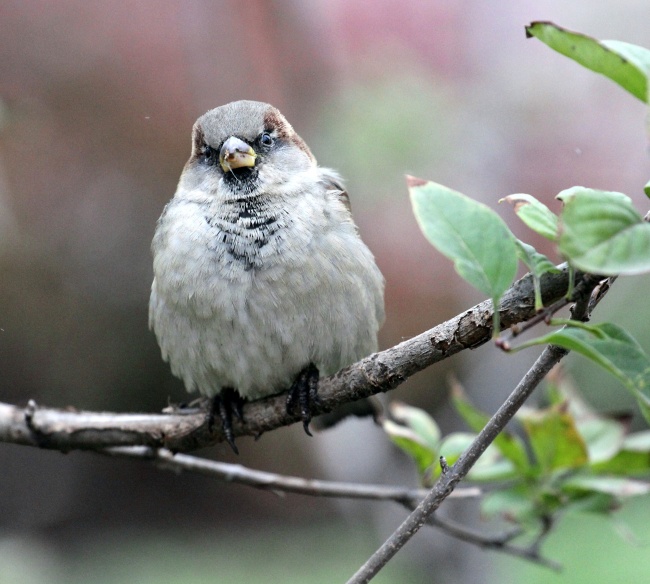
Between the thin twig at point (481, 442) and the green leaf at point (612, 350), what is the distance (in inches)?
4.2

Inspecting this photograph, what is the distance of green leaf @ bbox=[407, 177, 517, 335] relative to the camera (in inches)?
36.3

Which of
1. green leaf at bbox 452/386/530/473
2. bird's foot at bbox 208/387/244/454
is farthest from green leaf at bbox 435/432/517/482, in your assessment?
bird's foot at bbox 208/387/244/454

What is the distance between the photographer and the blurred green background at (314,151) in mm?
3676

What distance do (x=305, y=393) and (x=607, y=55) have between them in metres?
1.32

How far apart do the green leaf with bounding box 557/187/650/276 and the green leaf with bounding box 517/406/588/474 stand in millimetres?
1085

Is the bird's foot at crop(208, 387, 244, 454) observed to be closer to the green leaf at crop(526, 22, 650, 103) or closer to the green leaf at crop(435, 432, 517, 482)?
the green leaf at crop(435, 432, 517, 482)

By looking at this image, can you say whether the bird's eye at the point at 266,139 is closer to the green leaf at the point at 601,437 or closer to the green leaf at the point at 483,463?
the green leaf at the point at 483,463

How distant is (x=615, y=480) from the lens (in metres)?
1.91

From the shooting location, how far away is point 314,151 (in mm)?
3629

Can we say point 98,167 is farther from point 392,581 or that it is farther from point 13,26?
point 392,581

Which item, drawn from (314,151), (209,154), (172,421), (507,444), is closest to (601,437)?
(507,444)

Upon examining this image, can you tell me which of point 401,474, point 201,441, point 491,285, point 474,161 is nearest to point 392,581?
point 401,474

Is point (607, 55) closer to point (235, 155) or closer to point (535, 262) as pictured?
point (535, 262)

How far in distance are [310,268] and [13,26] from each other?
3.00m
